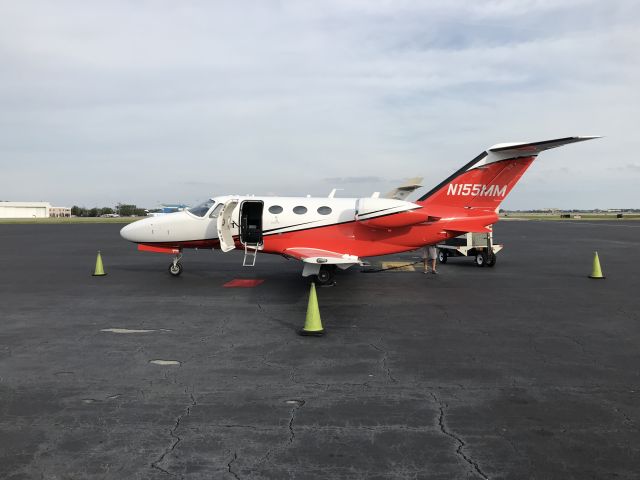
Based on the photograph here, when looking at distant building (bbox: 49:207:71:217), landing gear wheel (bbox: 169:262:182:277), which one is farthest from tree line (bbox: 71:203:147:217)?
landing gear wheel (bbox: 169:262:182:277)

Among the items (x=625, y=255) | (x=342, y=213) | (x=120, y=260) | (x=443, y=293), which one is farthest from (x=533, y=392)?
(x=625, y=255)

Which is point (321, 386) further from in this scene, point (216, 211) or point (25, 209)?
point (25, 209)

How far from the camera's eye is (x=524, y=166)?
14242 mm

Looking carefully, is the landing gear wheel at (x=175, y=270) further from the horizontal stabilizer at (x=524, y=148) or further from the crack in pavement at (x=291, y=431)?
the crack in pavement at (x=291, y=431)

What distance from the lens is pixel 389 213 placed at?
13.7 meters

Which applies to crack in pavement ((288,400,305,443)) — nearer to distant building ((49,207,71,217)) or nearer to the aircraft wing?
the aircraft wing

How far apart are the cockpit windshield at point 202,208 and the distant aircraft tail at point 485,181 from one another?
7011mm

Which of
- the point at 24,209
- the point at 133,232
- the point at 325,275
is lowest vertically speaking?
the point at 325,275

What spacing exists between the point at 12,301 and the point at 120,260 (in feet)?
33.3

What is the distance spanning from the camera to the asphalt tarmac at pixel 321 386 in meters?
4.30

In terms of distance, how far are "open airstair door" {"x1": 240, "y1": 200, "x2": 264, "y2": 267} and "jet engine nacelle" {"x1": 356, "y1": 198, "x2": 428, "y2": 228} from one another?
10.6ft

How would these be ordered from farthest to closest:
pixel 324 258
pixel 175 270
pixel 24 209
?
pixel 24 209
pixel 175 270
pixel 324 258

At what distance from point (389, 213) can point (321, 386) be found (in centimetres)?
828

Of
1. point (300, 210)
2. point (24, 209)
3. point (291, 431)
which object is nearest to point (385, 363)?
point (291, 431)
